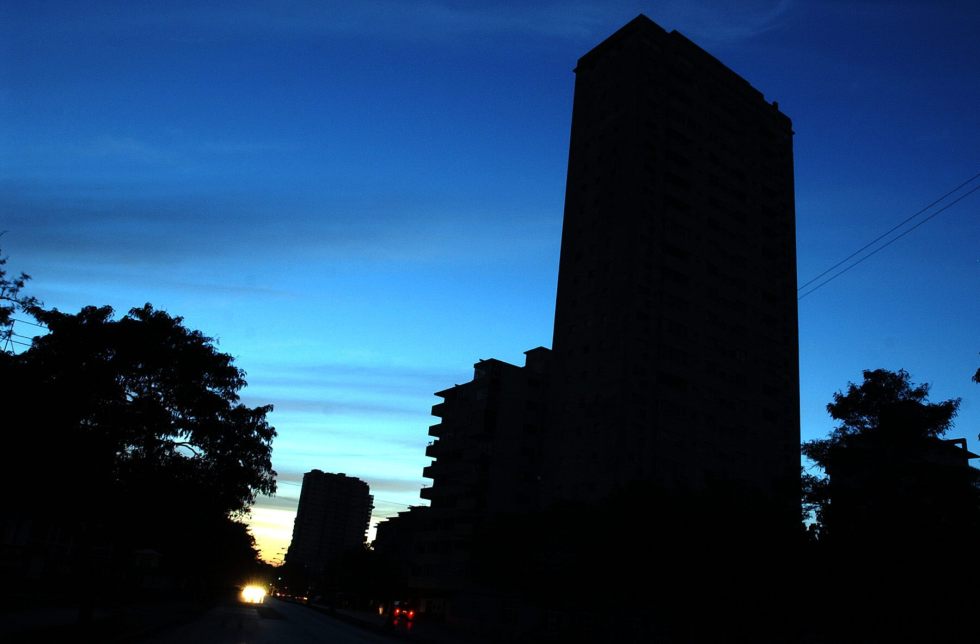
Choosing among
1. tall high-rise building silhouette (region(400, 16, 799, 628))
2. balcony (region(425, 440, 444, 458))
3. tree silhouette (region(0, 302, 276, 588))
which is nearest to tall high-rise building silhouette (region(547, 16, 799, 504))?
tall high-rise building silhouette (region(400, 16, 799, 628))

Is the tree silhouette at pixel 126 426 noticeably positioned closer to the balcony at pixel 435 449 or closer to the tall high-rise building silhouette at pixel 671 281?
the tall high-rise building silhouette at pixel 671 281

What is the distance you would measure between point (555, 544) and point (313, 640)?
78.0ft

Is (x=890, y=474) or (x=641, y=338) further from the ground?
(x=641, y=338)

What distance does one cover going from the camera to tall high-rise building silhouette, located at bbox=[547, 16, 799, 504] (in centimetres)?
8188

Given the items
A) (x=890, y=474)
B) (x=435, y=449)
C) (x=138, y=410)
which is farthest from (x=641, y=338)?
(x=138, y=410)

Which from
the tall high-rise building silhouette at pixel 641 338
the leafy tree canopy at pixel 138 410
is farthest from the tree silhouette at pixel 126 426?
the tall high-rise building silhouette at pixel 641 338

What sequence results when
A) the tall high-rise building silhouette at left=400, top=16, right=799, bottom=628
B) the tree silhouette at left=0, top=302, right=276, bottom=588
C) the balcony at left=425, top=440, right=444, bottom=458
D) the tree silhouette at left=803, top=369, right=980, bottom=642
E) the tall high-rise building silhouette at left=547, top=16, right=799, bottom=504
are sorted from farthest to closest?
the balcony at left=425, top=440, right=444, bottom=458
the tall high-rise building silhouette at left=547, top=16, right=799, bottom=504
the tall high-rise building silhouette at left=400, top=16, right=799, bottom=628
the tree silhouette at left=803, top=369, right=980, bottom=642
the tree silhouette at left=0, top=302, right=276, bottom=588

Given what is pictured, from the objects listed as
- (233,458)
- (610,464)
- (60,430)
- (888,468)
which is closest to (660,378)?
(610,464)

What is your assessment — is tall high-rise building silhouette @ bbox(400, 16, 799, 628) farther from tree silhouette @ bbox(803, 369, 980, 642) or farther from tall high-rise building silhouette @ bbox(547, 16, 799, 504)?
tree silhouette @ bbox(803, 369, 980, 642)

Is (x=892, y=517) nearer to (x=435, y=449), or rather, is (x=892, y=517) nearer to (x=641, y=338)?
(x=641, y=338)

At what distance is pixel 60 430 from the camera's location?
25031mm

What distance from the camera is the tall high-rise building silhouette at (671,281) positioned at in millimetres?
81875

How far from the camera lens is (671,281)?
3519 inches

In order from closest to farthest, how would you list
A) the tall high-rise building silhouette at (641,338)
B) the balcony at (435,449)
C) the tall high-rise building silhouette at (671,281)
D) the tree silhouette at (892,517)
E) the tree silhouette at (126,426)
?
the tree silhouette at (126,426) < the tree silhouette at (892,517) < the tall high-rise building silhouette at (641,338) < the tall high-rise building silhouette at (671,281) < the balcony at (435,449)
